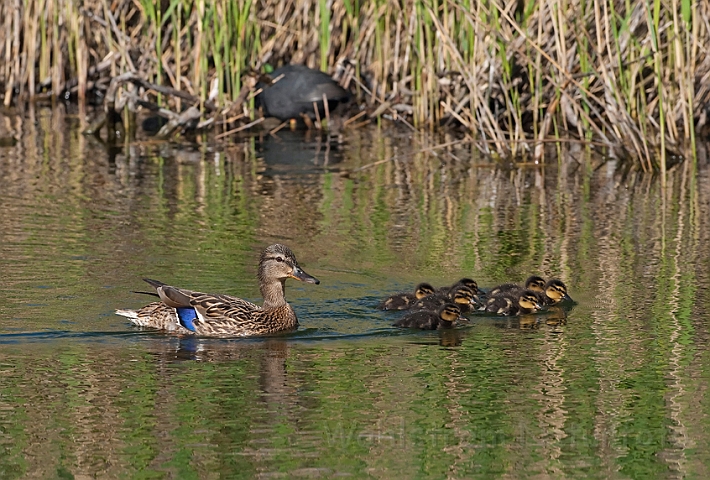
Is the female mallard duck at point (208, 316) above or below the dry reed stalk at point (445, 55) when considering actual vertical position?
below

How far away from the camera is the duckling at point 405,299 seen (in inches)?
299

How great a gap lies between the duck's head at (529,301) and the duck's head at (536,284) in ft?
0.69

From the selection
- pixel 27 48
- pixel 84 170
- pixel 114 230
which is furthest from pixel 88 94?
pixel 114 230

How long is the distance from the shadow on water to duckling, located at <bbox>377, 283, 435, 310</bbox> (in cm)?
7

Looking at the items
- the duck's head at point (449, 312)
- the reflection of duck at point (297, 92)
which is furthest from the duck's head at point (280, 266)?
the reflection of duck at point (297, 92)

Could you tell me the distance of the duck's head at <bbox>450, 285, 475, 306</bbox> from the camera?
24.7ft

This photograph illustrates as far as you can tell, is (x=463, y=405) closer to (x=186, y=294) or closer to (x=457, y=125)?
(x=186, y=294)

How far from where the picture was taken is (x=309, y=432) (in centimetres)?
525

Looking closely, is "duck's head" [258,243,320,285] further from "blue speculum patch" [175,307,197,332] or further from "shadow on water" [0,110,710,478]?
"blue speculum patch" [175,307,197,332]

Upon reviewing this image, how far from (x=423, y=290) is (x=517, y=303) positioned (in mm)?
548

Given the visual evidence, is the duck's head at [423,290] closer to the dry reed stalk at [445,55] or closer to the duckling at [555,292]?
the duckling at [555,292]

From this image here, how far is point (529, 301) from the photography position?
7.45m

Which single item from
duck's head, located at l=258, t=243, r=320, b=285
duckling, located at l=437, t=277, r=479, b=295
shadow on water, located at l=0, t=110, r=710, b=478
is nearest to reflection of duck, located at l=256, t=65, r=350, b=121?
shadow on water, located at l=0, t=110, r=710, b=478

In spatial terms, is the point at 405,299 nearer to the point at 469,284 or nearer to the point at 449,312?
the point at 469,284
